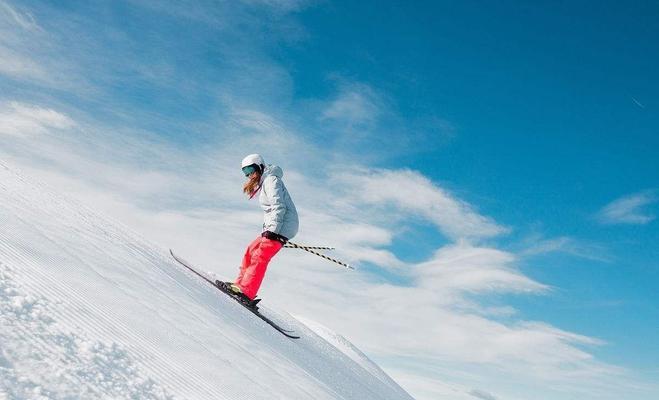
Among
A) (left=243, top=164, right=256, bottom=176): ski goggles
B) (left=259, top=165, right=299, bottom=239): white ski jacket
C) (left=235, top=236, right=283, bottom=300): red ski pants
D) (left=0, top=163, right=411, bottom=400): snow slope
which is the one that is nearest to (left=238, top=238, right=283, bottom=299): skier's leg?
(left=235, top=236, right=283, bottom=300): red ski pants

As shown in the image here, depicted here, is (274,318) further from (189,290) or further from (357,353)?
(357,353)

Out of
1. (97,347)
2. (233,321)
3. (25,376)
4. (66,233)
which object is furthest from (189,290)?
(25,376)

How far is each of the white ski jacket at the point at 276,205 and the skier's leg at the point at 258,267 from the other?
0.84 feet

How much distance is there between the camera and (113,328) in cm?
431

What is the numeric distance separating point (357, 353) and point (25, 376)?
455 inches

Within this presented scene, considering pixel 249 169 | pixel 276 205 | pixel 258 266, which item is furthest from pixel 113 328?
pixel 249 169

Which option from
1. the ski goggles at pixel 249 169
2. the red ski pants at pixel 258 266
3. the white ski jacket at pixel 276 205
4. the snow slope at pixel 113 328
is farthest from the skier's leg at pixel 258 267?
the ski goggles at pixel 249 169

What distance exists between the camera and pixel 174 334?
4.89m

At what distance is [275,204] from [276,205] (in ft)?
0.08

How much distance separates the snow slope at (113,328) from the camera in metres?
3.47

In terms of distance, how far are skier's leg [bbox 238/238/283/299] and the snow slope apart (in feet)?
2.21

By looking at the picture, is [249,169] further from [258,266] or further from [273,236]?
[258,266]

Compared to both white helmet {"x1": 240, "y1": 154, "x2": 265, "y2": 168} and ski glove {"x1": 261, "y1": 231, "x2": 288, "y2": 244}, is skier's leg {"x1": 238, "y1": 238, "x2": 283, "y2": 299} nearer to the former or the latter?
ski glove {"x1": 261, "y1": 231, "x2": 288, "y2": 244}

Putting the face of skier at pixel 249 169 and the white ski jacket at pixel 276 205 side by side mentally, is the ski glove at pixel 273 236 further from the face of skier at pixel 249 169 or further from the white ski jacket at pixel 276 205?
Answer: the face of skier at pixel 249 169
